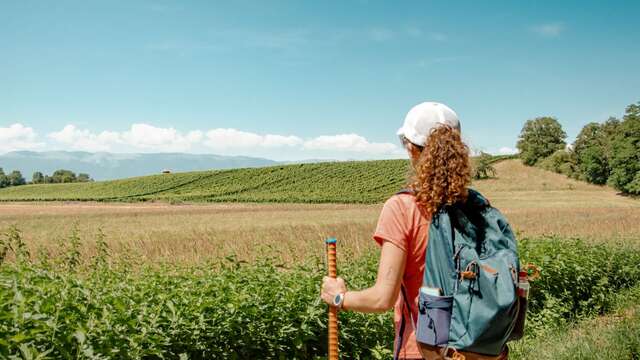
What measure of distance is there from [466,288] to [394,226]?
0.39m

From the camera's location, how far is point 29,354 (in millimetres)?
3131

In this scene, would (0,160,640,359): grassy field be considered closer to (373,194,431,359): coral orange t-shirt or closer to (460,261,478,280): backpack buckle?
(373,194,431,359): coral orange t-shirt

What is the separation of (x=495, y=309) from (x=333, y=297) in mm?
738

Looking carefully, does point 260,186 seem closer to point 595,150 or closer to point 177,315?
point 595,150

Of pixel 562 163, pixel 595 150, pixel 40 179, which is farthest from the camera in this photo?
pixel 40 179

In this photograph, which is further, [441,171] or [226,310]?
[226,310]

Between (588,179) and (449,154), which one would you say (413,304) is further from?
(588,179)

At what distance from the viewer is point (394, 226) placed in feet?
7.74

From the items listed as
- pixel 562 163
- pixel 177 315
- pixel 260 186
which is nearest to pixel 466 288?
pixel 177 315

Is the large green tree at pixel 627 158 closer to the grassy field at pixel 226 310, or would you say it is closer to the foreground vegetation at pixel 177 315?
Answer: the grassy field at pixel 226 310

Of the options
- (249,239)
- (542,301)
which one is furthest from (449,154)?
(249,239)

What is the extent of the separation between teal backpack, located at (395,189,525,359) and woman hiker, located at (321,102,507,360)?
0.18ft

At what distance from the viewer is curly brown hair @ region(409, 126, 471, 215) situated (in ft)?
7.86

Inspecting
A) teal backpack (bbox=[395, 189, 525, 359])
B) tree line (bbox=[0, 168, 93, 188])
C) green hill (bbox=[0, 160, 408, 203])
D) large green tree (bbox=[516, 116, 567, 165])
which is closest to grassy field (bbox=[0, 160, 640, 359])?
teal backpack (bbox=[395, 189, 525, 359])
